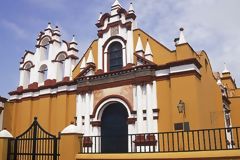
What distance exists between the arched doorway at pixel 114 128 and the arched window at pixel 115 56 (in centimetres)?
206

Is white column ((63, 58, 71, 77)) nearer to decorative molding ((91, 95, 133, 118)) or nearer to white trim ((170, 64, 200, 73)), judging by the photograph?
decorative molding ((91, 95, 133, 118))

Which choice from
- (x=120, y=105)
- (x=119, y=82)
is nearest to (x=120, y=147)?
(x=120, y=105)

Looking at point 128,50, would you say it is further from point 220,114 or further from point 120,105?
point 220,114

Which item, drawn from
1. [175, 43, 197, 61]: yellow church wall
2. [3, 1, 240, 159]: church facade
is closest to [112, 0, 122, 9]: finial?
[3, 1, 240, 159]: church facade

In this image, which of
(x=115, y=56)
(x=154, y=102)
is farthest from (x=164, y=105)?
(x=115, y=56)

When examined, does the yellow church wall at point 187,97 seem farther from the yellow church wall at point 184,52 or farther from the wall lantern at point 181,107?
the yellow church wall at point 184,52

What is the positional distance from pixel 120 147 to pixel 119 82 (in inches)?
128

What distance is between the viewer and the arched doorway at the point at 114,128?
566 inches

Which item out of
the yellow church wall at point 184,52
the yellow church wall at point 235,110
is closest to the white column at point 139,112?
the yellow church wall at point 184,52

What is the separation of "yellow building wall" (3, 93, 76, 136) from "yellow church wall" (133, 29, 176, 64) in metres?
4.93

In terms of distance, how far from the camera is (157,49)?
14.7 metres

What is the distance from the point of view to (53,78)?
687 inches

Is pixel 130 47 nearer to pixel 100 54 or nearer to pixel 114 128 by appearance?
pixel 100 54

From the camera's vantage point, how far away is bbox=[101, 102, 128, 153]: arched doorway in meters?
14.4
